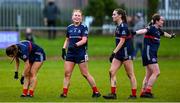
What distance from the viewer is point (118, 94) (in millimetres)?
19297

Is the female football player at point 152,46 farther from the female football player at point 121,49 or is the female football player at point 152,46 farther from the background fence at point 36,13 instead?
the background fence at point 36,13

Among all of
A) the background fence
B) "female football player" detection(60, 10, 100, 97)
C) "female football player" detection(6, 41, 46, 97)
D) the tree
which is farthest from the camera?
the tree

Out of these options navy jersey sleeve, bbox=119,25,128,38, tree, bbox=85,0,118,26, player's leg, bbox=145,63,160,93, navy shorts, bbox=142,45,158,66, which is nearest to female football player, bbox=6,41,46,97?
navy jersey sleeve, bbox=119,25,128,38

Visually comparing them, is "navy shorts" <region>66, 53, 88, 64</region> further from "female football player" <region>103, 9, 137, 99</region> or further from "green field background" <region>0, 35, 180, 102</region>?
"green field background" <region>0, 35, 180, 102</region>

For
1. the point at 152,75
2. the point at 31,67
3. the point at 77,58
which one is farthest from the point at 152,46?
the point at 31,67

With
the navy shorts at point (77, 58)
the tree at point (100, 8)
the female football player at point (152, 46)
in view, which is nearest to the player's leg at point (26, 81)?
the navy shorts at point (77, 58)

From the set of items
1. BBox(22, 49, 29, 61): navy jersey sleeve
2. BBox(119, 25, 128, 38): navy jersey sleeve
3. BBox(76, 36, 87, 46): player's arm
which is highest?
BBox(119, 25, 128, 38): navy jersey sleeve

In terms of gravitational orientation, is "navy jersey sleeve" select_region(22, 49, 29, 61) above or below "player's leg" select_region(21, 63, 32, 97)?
above

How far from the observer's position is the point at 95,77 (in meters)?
24.0

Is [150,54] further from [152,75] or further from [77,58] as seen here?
[77,58]

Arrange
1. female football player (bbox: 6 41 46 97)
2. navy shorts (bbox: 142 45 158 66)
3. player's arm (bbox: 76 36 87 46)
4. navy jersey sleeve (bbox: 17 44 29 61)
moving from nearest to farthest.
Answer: navy jersey sleeve (bbox: 17 44 29 61) → player's arm (bbox: 76 36 87 46) → female football player (bbox: 6 41 46 97) → navy shorts (bbox: 142 45 158 66)

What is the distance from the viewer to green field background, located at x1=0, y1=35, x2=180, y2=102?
1858cm

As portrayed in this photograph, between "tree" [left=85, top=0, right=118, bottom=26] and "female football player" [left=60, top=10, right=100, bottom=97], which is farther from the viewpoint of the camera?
"tree" [left=85, top=0, right=118, bottom=26]

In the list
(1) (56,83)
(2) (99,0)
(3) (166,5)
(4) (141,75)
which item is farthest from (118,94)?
(2) (99,0)
